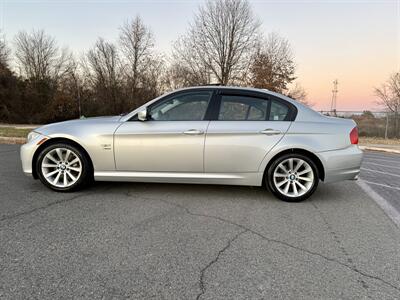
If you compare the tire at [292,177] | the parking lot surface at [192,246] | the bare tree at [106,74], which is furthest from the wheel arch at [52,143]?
the bare tree at [106,74]

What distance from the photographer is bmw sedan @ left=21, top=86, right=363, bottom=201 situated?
12.9 ft

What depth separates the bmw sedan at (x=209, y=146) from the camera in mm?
3939

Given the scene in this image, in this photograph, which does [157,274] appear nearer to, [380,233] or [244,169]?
[244,169]

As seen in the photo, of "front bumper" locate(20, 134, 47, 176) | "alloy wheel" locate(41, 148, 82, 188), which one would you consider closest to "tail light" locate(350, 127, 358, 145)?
"alloy wheel" locate(41, 148, 82, 188)

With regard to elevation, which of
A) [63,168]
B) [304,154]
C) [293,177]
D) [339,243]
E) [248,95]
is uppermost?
[248,95]

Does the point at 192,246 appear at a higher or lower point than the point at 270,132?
lower

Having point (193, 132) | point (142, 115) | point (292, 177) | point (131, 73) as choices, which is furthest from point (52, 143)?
point (131, 73)

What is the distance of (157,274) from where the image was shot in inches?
86.4

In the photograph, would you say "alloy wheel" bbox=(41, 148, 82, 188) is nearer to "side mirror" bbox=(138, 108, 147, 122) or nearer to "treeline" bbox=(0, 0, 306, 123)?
"side mirror" bbox=(138, 108, 147, 122)

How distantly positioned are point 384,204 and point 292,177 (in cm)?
136

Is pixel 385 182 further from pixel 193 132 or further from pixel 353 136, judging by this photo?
pixel 193 132

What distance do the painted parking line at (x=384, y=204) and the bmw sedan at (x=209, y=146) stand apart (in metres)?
0.58

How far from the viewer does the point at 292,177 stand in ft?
13.2

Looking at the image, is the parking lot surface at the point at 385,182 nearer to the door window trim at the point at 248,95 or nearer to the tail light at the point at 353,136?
the tail light at the point at 353,136
